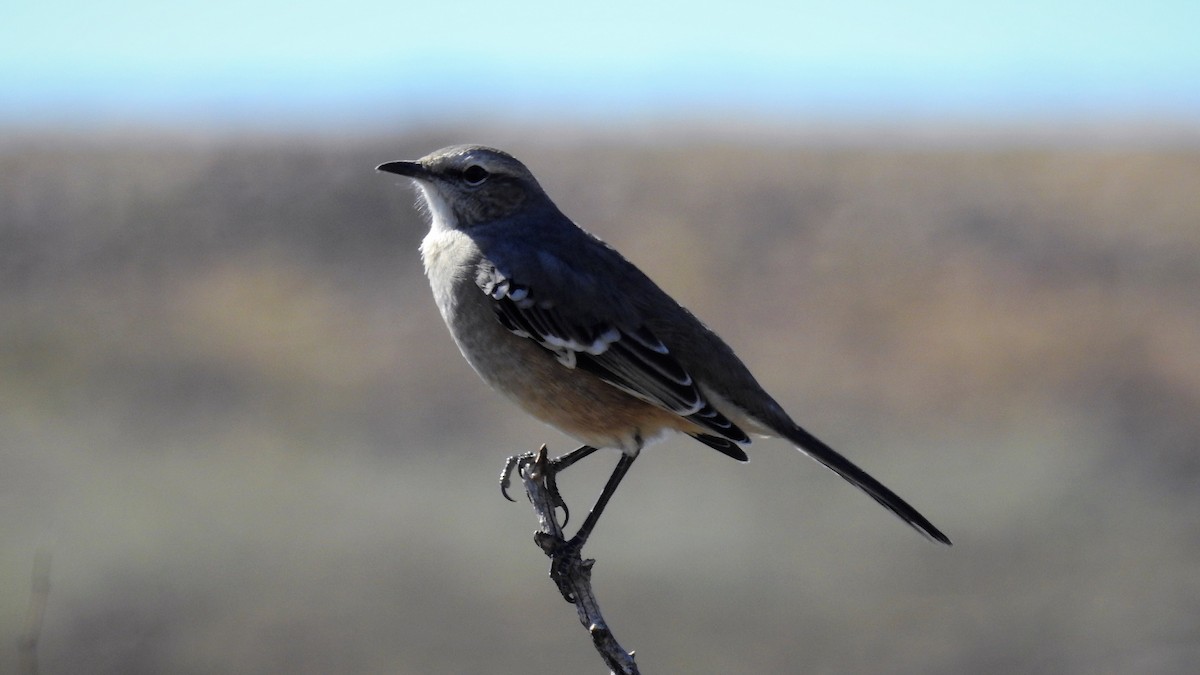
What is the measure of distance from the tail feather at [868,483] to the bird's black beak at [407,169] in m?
2.19

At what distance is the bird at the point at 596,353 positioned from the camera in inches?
228

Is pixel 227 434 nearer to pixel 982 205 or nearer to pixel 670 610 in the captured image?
pixel 670 610

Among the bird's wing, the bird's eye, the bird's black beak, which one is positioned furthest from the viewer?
the bird's eye

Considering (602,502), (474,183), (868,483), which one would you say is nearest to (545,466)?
(602,502)

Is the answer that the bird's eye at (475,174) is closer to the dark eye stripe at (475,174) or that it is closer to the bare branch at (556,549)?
the dark eye stripe at (475,174)

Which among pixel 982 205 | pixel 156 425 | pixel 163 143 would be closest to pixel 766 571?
pixel 156 425

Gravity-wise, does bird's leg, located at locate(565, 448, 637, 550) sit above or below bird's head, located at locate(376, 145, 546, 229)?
below

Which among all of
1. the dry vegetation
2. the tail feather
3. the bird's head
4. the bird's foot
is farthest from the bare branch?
the dry vegetation

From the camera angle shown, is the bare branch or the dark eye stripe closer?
the bare branch

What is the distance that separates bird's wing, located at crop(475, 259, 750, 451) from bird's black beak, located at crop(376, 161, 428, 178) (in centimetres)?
86

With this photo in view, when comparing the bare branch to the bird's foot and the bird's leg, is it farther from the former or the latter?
the bird's leg

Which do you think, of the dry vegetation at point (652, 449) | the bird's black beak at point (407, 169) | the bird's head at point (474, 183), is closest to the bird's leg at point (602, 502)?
the bird's head at point (474, 183)

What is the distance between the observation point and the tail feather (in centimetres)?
563

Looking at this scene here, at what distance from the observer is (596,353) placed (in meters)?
5.82
